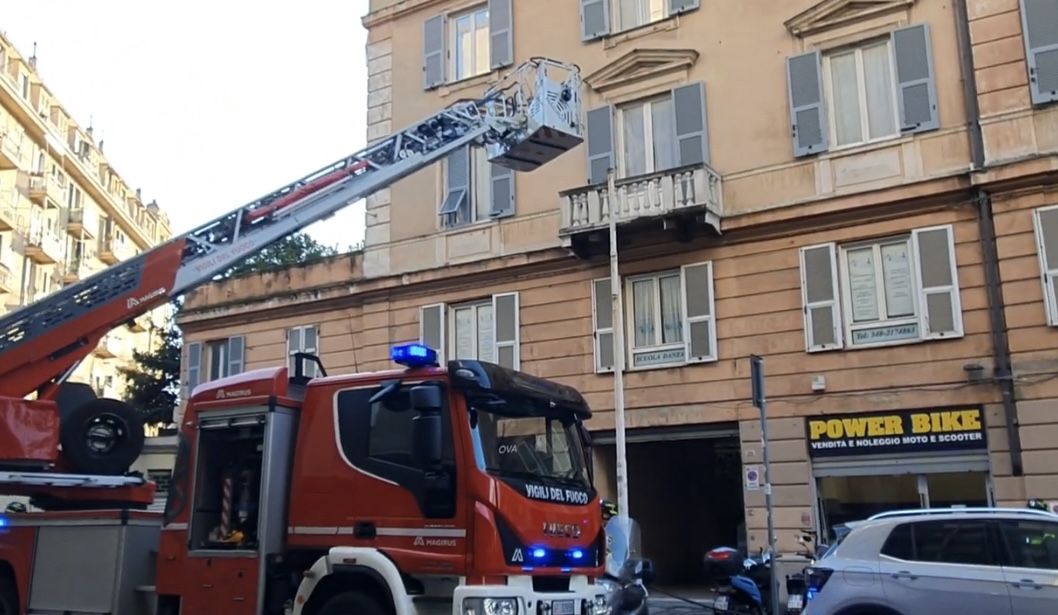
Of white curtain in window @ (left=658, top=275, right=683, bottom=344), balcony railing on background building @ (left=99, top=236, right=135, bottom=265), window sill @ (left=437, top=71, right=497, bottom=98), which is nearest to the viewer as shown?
white curtain in window @ (left=658, top=275, right=683, bottom=344)

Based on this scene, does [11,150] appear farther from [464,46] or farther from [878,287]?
[878,287]

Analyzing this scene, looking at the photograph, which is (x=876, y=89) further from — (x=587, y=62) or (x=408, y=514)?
(x=408, y=514)

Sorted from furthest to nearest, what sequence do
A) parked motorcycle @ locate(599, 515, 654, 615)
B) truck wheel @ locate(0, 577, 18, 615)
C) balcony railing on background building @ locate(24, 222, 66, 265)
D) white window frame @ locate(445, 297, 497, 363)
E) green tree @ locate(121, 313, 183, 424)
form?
1. balcony railing on background building @ locate(24, 222, 66, 265)
2. green tree @ locate(121, 313, 183, 424)
3. white window frame @ locate(445, 297, 497, 363)
4. truck wheel @ locate(0, 577, 18, 615)
5. parked motorcycle @ locate(599, 515, 654, 615)

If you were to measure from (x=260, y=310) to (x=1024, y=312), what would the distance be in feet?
53.8

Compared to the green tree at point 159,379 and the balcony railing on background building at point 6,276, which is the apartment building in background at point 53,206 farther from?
the green tree at point 159,379

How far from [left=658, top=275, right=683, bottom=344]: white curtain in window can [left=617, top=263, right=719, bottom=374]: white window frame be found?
0.06 meters

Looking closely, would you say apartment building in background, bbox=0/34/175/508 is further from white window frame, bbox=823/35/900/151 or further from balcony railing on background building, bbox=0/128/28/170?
white window frame, bbox=823/35/900/151

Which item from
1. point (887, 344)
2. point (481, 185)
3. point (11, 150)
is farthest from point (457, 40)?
point (11, 150)

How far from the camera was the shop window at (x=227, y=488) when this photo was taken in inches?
358

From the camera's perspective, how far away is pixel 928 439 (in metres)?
15.6

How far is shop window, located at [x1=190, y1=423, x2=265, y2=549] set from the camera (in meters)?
9.09

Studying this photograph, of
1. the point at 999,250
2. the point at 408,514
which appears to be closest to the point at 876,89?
the point at 999,250

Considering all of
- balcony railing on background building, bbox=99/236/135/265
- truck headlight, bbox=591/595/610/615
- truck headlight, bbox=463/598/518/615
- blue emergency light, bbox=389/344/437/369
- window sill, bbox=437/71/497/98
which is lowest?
truck headlight, bbox=591/595/610/615

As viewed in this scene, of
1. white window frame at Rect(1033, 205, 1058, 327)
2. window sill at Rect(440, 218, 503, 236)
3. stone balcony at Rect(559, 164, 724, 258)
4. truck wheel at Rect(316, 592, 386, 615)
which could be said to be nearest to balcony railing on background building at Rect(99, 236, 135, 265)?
window sill at Rect(440, 218, 503, 236)
